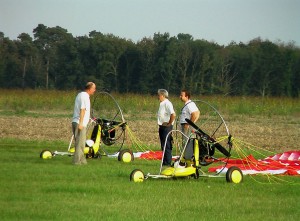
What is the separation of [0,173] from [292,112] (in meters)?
30.3

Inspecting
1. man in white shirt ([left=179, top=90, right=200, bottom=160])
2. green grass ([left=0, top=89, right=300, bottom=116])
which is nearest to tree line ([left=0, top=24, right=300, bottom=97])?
green grass ([left=0, top=89, right=300, bottom=116])

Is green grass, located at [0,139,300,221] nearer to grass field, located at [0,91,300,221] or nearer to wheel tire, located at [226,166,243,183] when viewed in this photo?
grass field, located at [0,91,300,221]

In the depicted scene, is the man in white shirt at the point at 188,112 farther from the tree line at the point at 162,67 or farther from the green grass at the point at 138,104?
the tree line at the point at 162,67

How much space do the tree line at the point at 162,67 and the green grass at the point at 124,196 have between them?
41824mm

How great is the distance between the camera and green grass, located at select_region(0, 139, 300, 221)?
447 inches

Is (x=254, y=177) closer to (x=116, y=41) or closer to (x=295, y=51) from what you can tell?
(x=295, y=51)

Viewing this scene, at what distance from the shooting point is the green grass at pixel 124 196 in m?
11.4

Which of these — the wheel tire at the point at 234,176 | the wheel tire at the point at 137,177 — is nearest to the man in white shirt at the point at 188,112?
the wheel tire at the point at 234,176

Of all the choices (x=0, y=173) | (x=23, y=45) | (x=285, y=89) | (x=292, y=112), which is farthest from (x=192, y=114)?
(x=23, y=45)

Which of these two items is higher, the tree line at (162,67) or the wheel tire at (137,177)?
the tree line at (162,67)

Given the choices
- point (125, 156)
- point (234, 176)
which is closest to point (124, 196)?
point (234, 176)

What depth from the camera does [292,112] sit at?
43969 millimetres

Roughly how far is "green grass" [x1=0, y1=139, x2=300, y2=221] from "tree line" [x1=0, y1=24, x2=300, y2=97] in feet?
137

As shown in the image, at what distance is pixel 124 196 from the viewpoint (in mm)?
13078
